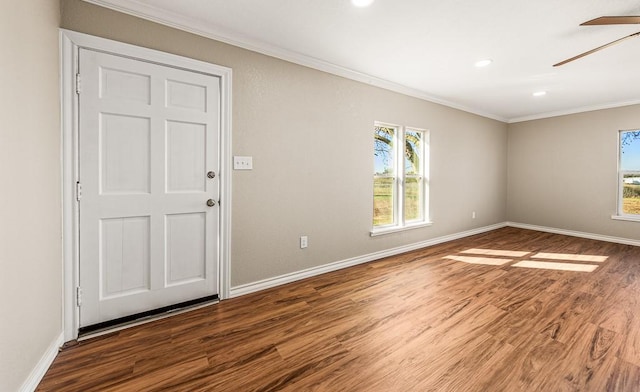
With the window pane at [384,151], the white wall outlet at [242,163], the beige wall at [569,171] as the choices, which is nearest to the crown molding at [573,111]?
the beige wall at [569,171]

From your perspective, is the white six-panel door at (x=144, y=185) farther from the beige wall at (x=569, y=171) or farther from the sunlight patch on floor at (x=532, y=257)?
the beige wall at (x=569, y=171)

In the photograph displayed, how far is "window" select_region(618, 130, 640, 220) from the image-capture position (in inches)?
175

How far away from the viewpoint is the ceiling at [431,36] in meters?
2.04

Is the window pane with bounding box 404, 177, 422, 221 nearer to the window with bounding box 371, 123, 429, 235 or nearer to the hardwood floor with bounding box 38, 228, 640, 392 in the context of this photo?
the window with bounding box 371, 123, 429, 235

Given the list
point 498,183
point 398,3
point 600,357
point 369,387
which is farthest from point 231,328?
point 498,183

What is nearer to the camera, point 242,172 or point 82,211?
point 82,211

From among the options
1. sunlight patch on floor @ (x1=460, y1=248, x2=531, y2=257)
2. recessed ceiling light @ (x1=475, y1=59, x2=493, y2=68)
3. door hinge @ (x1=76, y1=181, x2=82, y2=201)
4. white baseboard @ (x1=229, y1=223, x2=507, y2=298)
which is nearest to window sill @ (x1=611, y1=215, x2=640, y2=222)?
sunlight patch on floor @ (x1=460, y1=248, x2=531, y2=257)

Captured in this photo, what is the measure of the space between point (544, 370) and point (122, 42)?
3.50 meters

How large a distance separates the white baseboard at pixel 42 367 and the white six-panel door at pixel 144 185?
0.21 meters

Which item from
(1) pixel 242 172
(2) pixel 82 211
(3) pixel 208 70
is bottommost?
(2) pixel 82 211

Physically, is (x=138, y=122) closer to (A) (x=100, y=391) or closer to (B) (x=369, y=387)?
(A) (x=100, y=391)

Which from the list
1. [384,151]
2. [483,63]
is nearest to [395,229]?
[384,151]

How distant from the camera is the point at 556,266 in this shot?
11.2ft

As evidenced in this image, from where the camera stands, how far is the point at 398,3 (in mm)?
2002
